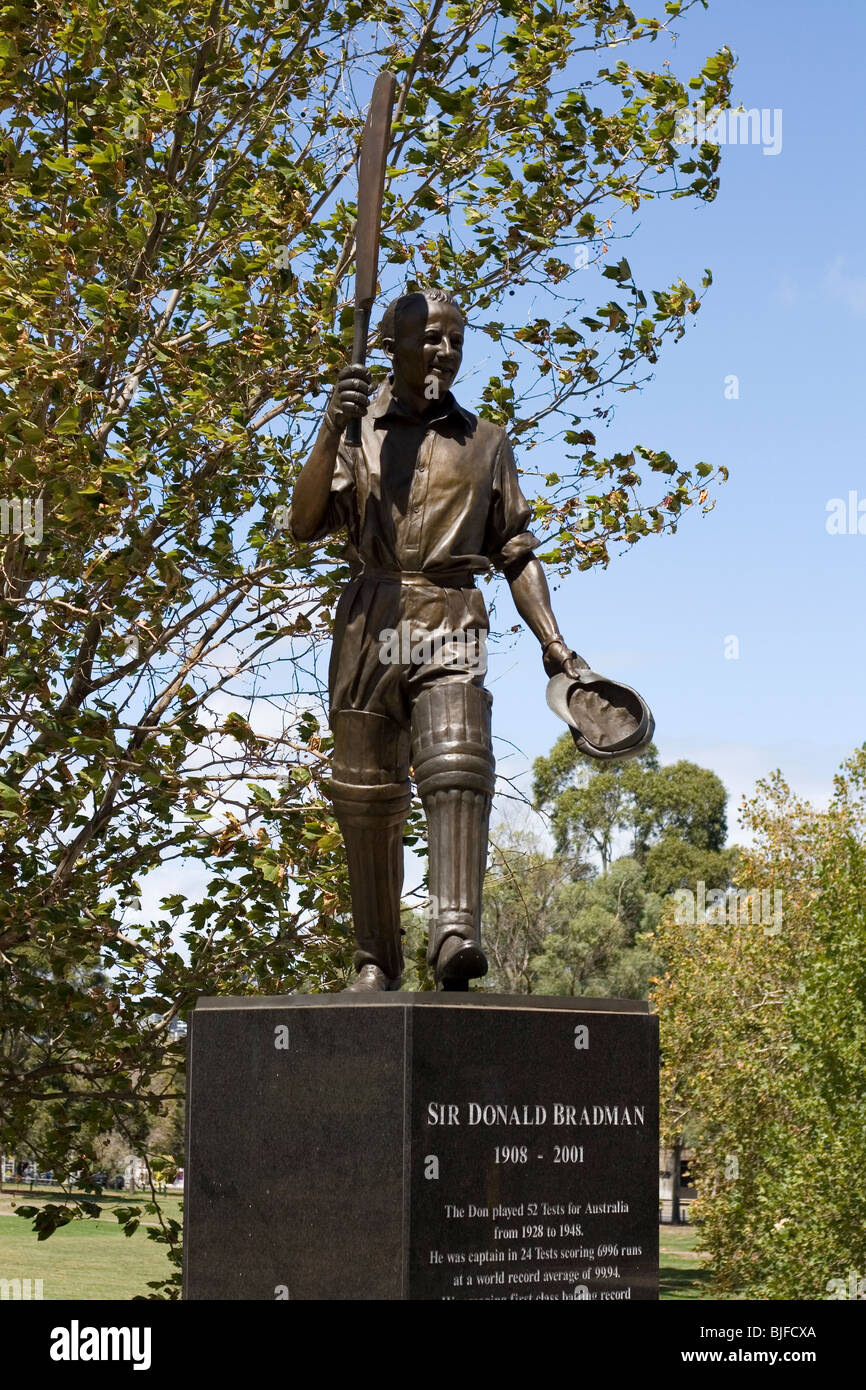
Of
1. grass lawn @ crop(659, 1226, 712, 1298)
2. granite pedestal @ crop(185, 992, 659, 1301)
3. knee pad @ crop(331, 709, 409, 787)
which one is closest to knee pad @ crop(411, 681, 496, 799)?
knee pad @ crop(331, 709, 409, 787)

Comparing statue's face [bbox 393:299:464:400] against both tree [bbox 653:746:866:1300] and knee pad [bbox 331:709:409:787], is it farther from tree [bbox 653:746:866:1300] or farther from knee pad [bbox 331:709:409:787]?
tree [bbox 653:746:866:1300]

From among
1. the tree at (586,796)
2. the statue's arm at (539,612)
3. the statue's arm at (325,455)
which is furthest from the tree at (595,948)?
A: the statue's arm at (325,455)

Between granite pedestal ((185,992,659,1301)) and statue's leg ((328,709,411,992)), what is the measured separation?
0.52 metres

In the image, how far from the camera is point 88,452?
26.8 ft

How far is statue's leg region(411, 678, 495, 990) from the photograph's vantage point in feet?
16.5

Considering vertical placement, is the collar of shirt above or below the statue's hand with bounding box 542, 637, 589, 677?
above

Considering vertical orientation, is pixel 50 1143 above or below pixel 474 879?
below

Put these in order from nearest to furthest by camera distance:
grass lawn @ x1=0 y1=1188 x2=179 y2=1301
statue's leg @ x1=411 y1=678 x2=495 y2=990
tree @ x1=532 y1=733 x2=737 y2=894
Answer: statue's leg @ x1=411 y1=678 x2=495 y2=990 < grass lawn @ x1=0 y1=1188 x2=179 y2=1301 < tree @ x1=532 y1=733 x2=737 y2=894

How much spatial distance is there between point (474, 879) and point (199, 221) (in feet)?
18.1

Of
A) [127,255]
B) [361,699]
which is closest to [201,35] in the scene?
[127,255]

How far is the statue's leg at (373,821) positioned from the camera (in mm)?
5473

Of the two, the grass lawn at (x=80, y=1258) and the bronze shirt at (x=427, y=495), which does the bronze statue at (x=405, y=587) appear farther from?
the grass lawn at (x=80, y=1258)

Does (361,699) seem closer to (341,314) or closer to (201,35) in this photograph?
(341,314)

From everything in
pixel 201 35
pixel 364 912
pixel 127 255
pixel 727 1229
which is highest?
pixel 201 35
